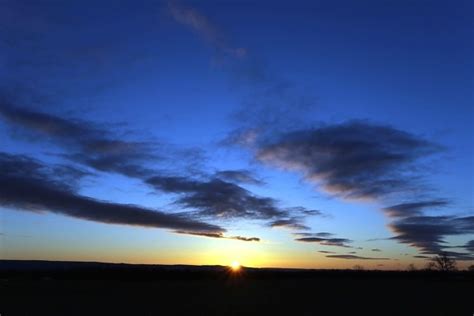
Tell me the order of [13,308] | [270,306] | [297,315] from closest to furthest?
[297,315], [13,308], [270,306]

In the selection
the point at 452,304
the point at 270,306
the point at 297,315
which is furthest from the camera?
the point at 452,304

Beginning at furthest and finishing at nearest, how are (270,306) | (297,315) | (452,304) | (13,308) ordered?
(452,304)
(270,306)
(13,308)
(297,315)

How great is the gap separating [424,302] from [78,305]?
32.0m

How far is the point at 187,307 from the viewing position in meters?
41.3

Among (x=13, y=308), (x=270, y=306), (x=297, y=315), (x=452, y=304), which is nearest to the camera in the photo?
(x=297, y=315)

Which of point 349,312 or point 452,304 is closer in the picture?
point 349,312

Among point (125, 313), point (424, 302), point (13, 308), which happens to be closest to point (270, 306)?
point (125, 313)

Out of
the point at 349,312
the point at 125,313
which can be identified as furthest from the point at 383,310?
the point at 125,313

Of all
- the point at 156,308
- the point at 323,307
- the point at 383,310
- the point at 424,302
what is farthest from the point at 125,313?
the point at 424,302

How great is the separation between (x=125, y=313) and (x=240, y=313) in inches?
333

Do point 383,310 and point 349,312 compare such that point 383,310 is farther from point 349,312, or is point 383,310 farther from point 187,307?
point 187,307

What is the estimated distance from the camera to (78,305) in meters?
43.4

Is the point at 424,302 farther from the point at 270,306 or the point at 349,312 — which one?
the point at 270,306

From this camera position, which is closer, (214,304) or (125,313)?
(125,313)
